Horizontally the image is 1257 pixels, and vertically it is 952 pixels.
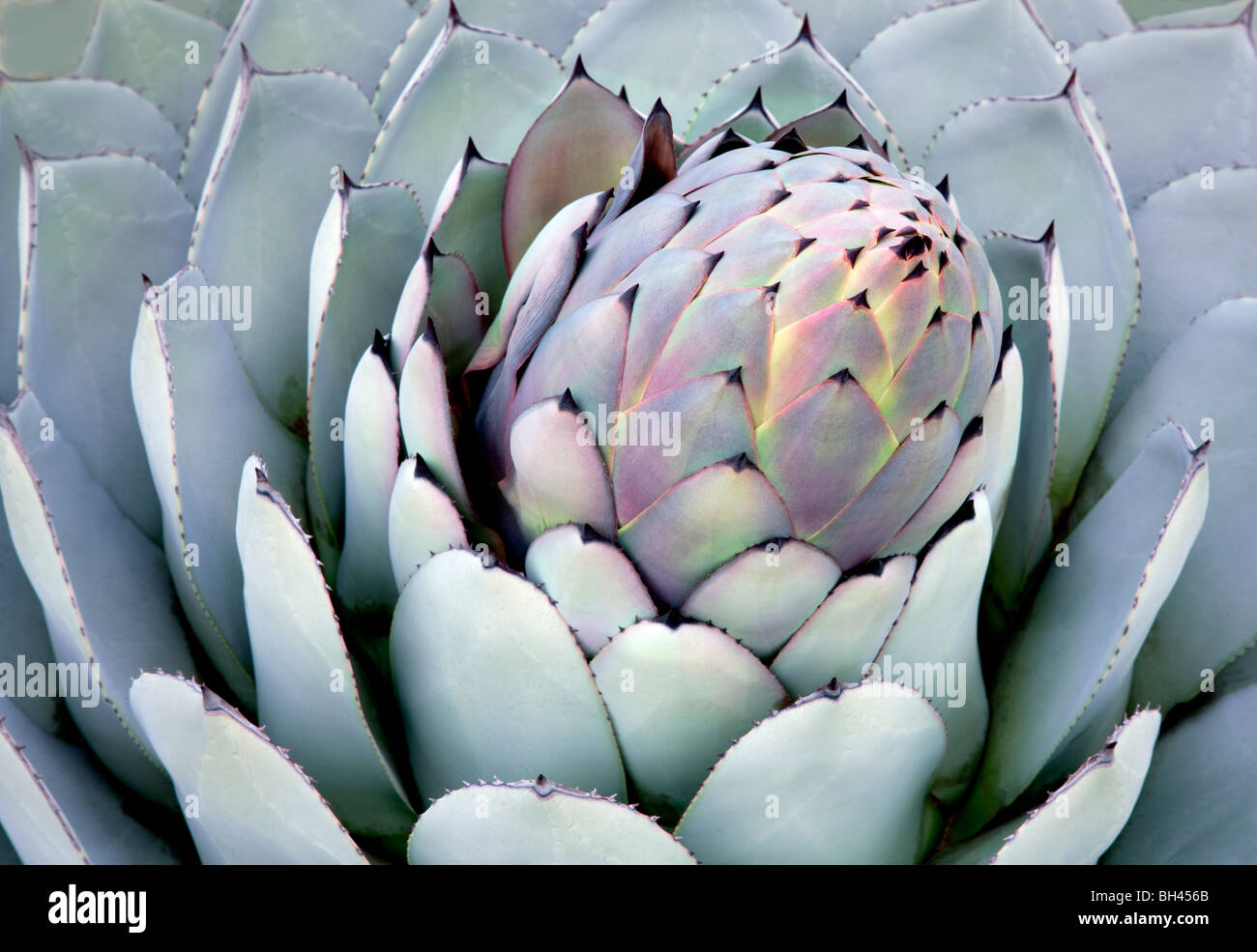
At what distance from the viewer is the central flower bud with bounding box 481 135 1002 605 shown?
26.4 inches

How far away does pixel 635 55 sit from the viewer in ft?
3.14

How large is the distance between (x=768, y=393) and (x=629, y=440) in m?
0.08

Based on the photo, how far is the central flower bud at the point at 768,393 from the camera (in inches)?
26.4

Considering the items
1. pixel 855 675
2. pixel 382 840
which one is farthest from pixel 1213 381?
pixel 382 840

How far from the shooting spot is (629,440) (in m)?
0.68

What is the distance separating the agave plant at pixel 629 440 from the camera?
25.9 inches

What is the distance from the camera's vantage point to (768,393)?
2.23 feet

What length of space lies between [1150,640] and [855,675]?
0.89 ft

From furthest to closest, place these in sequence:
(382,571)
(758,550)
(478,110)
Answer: (478,110)
(382,571)
(758,550)

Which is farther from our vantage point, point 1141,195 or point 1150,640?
point 1141,195

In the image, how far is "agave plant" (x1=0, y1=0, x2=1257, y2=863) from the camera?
66 centimetres

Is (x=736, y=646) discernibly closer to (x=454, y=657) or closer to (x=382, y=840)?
(x=454, y=657)

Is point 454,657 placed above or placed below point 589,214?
below

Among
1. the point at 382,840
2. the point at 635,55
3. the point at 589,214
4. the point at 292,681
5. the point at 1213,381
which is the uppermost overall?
the point at 635,55
